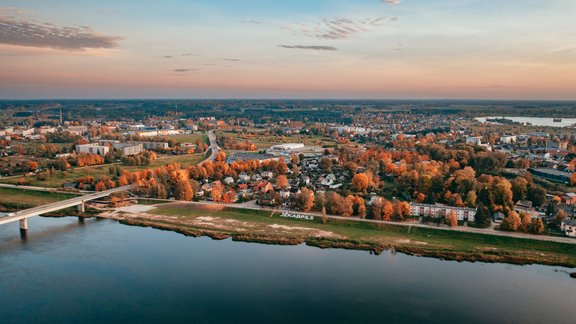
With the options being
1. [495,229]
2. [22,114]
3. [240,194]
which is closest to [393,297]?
[495,229]

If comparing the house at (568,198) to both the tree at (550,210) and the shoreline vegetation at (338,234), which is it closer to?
the tree at (550,210)

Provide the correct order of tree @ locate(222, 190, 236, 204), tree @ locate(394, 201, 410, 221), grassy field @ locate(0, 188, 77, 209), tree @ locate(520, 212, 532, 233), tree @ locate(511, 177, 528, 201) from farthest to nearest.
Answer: grassy field @ locate(0, 188, 77, 209)
tree @ locate(222, 190, 236, 204)
tree @ locate(511, 177, 528, 201)
tree @ locate(394, 201, 410, 221)
tree @ locate(520, 212, 532, 233)

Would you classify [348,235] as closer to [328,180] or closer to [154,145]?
[328,180]

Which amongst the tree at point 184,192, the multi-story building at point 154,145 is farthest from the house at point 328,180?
the multi-story building at point 154,145

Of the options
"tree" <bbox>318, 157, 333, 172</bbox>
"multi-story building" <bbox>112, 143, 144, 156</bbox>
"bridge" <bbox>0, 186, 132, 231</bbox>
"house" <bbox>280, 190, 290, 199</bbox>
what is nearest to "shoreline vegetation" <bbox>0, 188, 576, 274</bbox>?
"bridge" <bbox>0, 186, 132, 231</bbox>

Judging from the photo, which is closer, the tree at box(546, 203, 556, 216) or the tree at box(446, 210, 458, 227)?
the tree at box(446, 210, 458, 227)

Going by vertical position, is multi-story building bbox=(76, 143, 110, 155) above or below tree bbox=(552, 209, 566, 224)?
above

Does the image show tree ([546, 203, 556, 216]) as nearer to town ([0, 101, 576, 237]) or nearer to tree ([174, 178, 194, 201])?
town ([0, 101, 576, 237])
